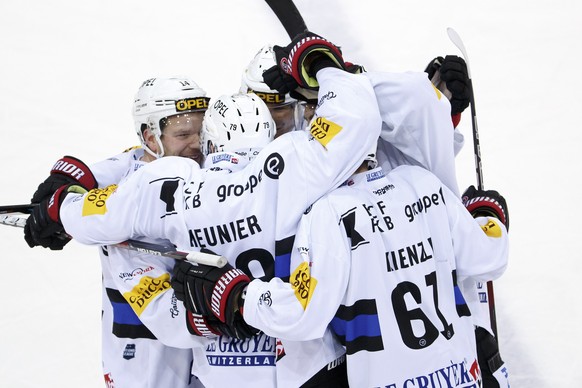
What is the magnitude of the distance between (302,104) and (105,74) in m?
2.84

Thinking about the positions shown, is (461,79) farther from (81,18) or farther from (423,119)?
(81,18)

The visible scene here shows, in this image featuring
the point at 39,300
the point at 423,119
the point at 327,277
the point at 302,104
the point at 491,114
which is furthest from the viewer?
the point at 491,114

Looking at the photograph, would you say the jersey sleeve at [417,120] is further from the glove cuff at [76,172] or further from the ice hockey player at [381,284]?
the glove cuff at [76,172]

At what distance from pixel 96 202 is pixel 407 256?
3.17 feet

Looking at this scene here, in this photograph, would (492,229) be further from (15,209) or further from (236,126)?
(15,209)

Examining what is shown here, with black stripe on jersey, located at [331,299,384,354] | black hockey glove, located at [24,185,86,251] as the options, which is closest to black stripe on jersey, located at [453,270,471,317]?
black stripe on jersey, located at [331,299,384,354]

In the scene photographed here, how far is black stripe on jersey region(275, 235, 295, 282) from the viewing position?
2777 millimetres

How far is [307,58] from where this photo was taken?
2908 mm

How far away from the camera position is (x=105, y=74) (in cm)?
583

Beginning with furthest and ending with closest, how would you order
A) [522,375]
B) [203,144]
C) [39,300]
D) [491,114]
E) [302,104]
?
[491,114] < [39,300] < [522,375] < [302,104] < [203,144]

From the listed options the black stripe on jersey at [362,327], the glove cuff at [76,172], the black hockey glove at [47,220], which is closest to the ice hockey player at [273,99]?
the glove cuff at [76,172]

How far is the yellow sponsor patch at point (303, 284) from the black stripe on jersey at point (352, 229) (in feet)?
0.49

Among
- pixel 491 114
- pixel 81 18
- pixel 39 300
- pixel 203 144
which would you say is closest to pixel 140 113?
pixel 203 144

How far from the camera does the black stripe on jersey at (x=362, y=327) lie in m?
2.72
